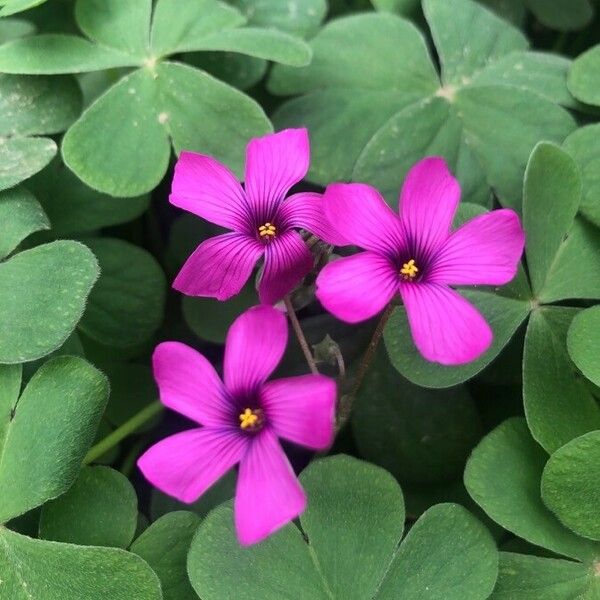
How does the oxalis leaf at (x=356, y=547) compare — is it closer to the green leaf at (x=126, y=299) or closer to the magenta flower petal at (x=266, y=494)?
the magenta flower petal at (x=266, y=494)

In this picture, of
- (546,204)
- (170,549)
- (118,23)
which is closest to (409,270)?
(546,204)

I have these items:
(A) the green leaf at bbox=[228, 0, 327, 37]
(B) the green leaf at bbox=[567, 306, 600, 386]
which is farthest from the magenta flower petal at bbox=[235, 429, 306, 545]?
(A) the green leaf at bbox=[228, 0, 327, 37]

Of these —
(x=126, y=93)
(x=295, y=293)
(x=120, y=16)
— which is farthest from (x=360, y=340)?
(x=120, y=16)

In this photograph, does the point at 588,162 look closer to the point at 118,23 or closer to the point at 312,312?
the point at 312,312

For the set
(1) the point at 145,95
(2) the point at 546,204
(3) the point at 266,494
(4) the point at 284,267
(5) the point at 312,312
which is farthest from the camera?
(5) the point at 312,312

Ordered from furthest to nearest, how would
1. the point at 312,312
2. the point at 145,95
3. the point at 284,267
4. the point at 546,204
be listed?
the point at 312,312, the point at 145,95, the point at 546,204, the point at 284,267

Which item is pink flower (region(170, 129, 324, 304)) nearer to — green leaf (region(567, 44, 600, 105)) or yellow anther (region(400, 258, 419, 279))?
yellow anther (region(400, 258, 419, 279))

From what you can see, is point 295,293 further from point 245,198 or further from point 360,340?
point 360,340

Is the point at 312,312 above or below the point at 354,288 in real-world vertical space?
below
